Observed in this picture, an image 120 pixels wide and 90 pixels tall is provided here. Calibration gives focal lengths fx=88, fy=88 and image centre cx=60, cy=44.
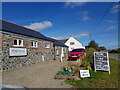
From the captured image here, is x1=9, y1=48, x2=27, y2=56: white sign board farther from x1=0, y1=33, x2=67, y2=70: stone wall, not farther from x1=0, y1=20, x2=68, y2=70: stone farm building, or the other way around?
x1=0, y1=33, x2=67, y2=70: stone wall

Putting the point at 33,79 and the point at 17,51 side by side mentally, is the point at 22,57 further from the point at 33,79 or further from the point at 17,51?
the point at 33,79

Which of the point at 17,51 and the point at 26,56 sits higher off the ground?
the point at 17,51

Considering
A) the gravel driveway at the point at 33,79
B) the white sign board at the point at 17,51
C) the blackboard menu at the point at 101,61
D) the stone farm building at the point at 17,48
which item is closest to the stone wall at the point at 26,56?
the stone farm building at the point at 17,48

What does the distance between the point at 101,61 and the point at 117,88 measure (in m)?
3.28

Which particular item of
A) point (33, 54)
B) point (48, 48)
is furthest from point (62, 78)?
point (48, 48)

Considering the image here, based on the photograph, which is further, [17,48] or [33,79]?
[17,48]

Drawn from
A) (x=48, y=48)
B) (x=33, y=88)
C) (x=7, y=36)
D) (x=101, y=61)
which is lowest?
(x=33, y=88)

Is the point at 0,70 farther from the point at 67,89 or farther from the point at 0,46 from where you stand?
the point at 67,89

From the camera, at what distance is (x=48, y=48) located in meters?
17.6

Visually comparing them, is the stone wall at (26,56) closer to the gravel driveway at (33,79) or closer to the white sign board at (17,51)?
the white sign board at (17,51)

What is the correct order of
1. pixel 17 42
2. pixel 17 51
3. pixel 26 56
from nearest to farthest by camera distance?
pixel 17 51, pixel 17 42, pixel 26 56

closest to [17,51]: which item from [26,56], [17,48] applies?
[17,48]

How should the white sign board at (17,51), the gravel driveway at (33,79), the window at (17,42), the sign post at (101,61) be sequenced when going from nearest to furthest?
the gravel driveway at (33,79) → the sign post at (101,61) → the white sign board at (17,51) → the window at (17,42)

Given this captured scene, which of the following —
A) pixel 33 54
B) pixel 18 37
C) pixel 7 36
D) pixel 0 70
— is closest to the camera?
pixel 0 70
